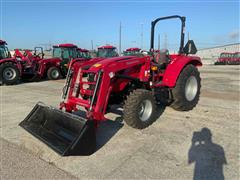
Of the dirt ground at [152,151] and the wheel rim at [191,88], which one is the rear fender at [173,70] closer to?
the wheel rim at [191,88]

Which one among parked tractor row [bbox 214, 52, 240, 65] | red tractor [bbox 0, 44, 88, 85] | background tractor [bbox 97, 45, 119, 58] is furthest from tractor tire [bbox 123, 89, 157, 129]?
parked tractor row [bbox 214, 52, 240, 65]

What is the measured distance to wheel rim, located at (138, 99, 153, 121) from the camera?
435 centimetres

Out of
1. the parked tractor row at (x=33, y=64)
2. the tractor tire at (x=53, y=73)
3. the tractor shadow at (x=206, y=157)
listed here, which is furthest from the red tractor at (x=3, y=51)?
the tractor shadow at (x=206, y=157)

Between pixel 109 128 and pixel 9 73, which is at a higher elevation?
pixel 9 73

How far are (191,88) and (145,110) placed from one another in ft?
6.45

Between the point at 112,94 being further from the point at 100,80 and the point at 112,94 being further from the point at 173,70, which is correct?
the point at 173,70

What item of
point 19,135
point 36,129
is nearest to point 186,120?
point 36,129

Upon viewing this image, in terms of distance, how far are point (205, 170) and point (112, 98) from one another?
2309mm

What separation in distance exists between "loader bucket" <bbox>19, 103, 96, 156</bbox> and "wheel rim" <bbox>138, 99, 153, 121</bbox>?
1322mm

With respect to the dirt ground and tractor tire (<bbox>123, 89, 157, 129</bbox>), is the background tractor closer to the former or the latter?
the dirt ground

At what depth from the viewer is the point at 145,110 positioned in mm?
4449

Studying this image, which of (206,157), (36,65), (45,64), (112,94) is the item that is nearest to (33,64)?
(36,65)

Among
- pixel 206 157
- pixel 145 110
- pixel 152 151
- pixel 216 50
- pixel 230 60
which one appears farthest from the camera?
pixel 216 50

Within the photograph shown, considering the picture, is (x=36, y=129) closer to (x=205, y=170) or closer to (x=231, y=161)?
(x=205, y=170)
